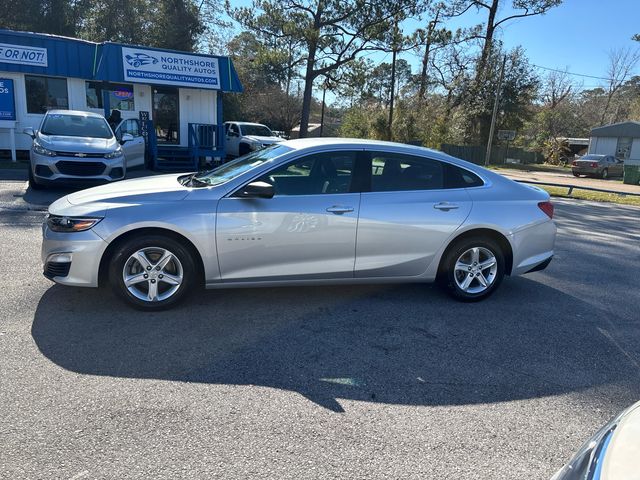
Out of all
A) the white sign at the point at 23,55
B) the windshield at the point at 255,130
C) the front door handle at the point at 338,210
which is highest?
the white sign at the point at 23,55

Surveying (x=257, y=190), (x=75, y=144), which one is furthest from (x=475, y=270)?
(x=75, y=144)

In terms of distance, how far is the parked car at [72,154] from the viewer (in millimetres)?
9883

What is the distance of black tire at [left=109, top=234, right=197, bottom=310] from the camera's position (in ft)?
13.9

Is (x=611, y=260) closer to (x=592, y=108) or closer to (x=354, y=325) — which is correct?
(x=354, y=325)

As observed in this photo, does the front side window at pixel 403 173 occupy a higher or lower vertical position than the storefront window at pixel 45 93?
lower

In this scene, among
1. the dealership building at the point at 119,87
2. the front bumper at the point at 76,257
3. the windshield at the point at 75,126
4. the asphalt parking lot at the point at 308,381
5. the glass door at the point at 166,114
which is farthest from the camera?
the glass door at the point at 166,114

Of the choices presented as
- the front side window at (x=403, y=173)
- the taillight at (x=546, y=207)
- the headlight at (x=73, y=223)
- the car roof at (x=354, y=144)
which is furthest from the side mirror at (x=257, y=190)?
the taillight at (x=546, y=207)

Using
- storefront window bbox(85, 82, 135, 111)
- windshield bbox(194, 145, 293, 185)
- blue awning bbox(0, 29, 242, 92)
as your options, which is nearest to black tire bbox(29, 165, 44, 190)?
blue awning bbox(0, 29, 242, 92)

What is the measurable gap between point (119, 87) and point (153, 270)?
15.5 meters

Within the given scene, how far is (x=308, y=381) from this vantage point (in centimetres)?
341

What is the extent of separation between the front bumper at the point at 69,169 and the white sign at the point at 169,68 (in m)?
7.37

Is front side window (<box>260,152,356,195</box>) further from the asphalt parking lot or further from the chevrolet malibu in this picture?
the asphalt parking lot

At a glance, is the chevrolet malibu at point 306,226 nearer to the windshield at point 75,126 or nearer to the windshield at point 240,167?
the windshield at point 240,167

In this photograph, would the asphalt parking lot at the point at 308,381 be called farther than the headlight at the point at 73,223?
No
